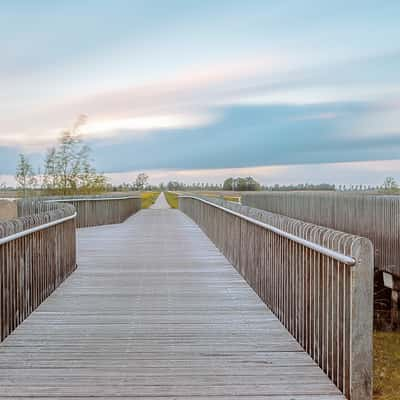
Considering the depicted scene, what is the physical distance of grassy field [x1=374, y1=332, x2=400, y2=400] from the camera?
11.0 metres

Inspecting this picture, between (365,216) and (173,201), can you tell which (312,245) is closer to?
(365,216)

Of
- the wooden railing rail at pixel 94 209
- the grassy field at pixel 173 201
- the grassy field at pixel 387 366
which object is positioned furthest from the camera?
the grassy field at pixel 173 201

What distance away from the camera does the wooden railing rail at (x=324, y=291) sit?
3990mm

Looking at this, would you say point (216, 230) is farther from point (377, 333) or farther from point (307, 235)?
point (307, 235)

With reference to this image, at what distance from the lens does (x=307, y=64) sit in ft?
72.1

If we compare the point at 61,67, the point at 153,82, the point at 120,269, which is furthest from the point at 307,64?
the point at 120,269

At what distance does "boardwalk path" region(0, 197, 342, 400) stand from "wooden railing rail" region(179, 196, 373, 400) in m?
0.17

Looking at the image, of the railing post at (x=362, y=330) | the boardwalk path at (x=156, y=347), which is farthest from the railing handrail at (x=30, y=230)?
the railing post at (x=362, y=330)

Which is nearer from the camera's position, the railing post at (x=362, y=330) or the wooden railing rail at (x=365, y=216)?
the railing post at (x=362, y=330)

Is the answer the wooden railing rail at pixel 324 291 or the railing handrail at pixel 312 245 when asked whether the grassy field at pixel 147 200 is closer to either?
the railing handrail at pixel 312 245

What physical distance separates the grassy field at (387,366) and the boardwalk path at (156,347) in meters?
4.15

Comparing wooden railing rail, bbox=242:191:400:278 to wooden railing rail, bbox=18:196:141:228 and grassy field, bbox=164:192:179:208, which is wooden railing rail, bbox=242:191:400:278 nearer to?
wooden railing rail, bbox=18:196:141:228

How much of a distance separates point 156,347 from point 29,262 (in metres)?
2.21

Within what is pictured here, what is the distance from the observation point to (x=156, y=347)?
521 centimetres
